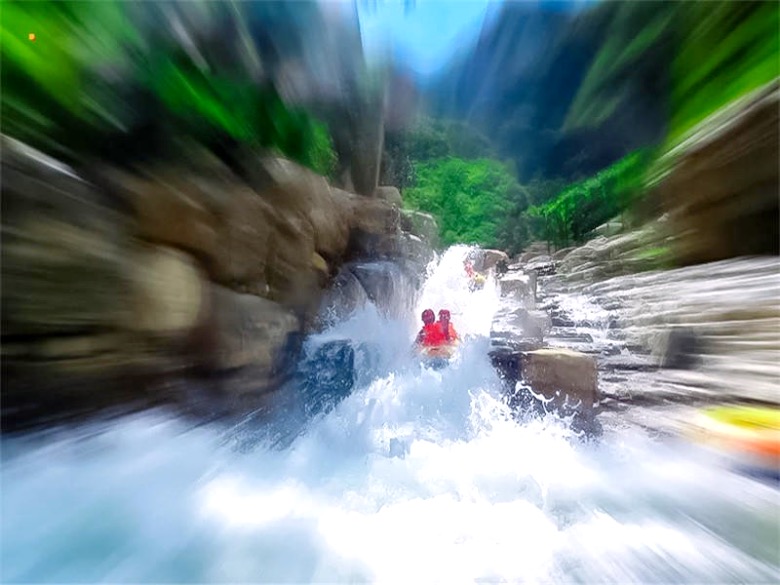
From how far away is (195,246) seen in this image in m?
1.95

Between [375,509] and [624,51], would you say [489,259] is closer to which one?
[624,51]

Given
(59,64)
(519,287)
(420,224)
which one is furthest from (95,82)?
(519,287)

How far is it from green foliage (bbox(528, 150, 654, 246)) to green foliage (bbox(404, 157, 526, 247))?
0.23m

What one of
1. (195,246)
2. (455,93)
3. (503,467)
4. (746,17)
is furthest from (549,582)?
(455,93)

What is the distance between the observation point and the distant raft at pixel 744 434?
140cm

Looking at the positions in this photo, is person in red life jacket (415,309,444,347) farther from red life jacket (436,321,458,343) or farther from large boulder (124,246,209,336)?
large boulder (124,246,209,336)

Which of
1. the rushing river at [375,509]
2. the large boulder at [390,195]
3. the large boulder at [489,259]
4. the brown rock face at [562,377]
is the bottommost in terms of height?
the rushing river at [375,509]

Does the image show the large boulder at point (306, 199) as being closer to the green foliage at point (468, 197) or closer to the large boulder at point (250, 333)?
the large boulder at point (250, 333)

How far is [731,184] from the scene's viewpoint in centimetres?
192

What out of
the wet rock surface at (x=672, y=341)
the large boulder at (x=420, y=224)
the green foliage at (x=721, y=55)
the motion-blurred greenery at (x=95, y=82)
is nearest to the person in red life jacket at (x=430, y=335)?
the wet rock surface at (x=672, y=341)

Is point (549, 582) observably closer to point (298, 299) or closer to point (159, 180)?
point (159, 180)

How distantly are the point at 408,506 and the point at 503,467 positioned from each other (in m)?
0.42

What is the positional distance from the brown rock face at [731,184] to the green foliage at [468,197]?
4.58 feet

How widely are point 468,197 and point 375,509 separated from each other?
2.92 meters
